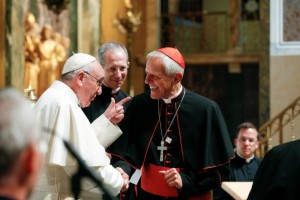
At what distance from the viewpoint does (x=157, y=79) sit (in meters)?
4.82

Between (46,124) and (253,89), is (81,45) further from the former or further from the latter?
(46,124)

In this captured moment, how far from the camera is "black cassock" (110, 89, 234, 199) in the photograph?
4863 mm

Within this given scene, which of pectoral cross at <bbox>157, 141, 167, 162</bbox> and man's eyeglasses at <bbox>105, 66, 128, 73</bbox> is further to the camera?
man's eyeglasses at <bbox>105, 66, 128, 73</bbox>

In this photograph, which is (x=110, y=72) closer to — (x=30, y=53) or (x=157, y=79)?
(x=157, y=79)

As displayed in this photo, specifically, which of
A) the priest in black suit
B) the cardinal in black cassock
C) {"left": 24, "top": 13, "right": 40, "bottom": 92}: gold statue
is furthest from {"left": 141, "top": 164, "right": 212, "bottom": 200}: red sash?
{"left": 24, "top": 13, "right": 40, "bottom": 92}: gold statue

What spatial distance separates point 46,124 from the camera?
167 inches

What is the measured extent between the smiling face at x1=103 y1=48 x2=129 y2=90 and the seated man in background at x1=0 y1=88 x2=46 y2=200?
12.3ft

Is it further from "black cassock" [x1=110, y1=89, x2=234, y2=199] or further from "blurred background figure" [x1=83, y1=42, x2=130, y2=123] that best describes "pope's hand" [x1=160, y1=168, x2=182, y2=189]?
"blurred background figure" [x1=83, y1=42, x2=130, y2=123]

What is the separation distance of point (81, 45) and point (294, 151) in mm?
10288

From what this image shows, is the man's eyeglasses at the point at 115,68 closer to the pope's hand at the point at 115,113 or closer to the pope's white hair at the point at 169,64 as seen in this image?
the pope's hand at the point at 115,113

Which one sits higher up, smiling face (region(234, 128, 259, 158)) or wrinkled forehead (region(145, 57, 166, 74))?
wrinkled forehead (region(145, 57, 166, 74))

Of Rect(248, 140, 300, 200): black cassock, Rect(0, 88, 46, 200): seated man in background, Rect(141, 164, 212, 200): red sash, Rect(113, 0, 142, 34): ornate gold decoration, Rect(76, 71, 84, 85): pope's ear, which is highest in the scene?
Rect(113, 0, 142, 34): ornate gold decoration

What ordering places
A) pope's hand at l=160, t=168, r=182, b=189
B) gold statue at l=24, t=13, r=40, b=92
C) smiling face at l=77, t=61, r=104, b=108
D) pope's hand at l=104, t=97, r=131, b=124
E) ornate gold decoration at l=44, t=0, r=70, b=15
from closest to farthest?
smiling face at l=77, t=61, r=104, b=108 < pope's hand at l=160, t=168, r=182, b=189 < pope's hand at l=104, t=97, r=131, b=124 < gold statue at l=24, t=13, r=40, b=92 < ornate gold decoration at l=44, t=0, r=70, b=15

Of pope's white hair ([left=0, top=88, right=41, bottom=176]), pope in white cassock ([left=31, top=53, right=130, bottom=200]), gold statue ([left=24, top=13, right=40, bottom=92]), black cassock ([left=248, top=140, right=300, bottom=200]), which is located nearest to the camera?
pope's white hair ([left=0, top=88, right=41, bottom=176])
